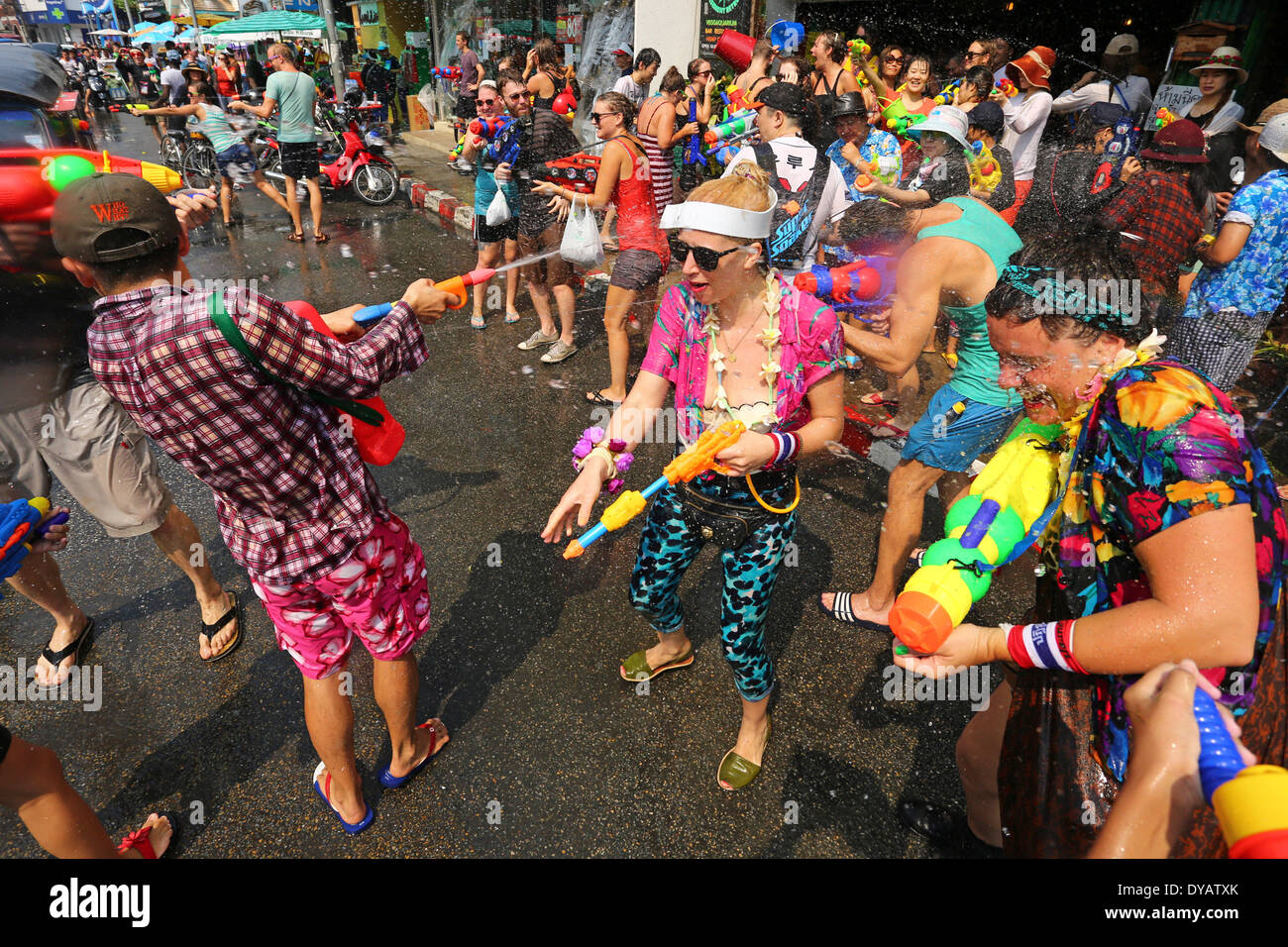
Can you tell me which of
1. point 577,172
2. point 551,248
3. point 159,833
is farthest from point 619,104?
point 159,833

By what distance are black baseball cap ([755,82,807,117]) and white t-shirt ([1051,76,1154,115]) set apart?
4648 millimetres

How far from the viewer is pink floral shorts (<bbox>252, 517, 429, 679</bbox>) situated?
6.86 feet

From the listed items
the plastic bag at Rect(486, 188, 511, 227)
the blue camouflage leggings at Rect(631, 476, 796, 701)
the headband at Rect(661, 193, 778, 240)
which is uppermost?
the headband at Rect(661, 193, 778, 240)

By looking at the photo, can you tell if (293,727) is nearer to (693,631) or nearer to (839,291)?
(693,631)

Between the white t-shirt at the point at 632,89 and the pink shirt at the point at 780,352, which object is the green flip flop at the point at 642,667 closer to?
the pink shirt at the point at 780,352

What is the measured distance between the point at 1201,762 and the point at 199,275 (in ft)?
30.6

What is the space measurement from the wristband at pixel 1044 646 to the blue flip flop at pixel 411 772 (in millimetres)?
2158

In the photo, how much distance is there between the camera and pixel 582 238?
16.9ft

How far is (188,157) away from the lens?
11.5 meters

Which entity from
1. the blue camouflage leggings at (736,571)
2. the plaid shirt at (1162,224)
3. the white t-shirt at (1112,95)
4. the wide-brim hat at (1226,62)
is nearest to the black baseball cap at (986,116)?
the plaid shirt at (1162,224)

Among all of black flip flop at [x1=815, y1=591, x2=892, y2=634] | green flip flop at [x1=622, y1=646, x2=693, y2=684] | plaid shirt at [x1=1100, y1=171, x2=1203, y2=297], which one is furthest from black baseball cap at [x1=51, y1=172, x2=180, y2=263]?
plaid shirt at [x1=1100, y1=171, x2=1203, y2=297]

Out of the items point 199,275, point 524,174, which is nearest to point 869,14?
point 524,174

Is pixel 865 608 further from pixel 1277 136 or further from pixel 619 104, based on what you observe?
pixel 619 104

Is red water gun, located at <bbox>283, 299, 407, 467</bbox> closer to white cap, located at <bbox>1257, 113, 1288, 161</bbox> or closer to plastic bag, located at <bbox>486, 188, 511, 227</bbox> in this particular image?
plastic bag, located at <bbox>486, 188, 511, 227</bbox>
